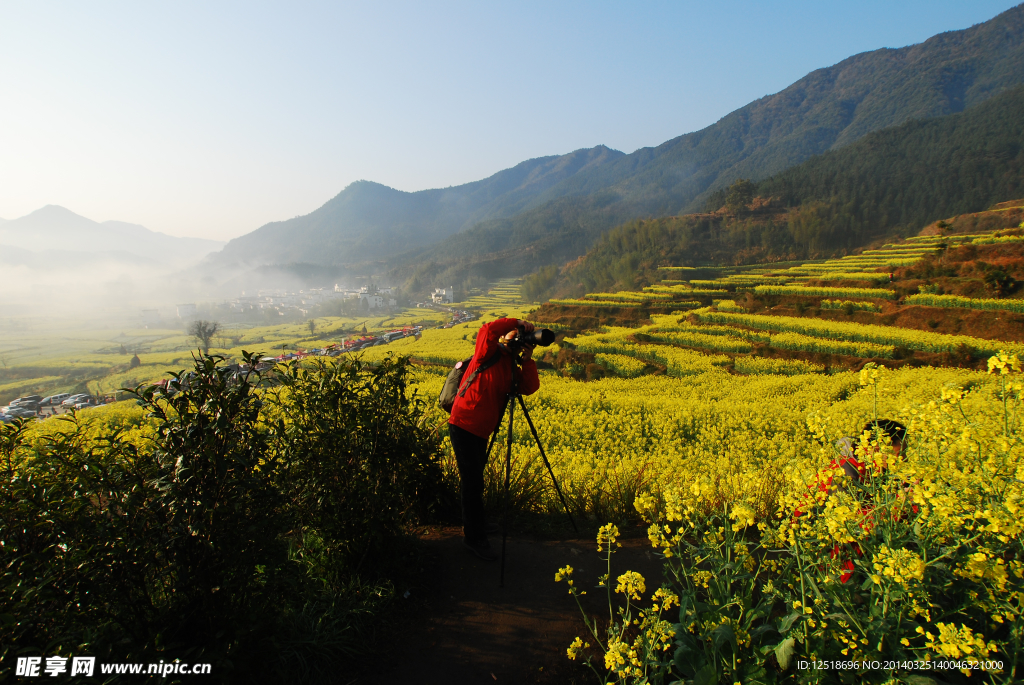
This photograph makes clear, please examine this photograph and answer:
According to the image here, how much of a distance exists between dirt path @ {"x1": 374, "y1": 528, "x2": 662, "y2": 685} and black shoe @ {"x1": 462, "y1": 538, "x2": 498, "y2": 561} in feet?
0.18

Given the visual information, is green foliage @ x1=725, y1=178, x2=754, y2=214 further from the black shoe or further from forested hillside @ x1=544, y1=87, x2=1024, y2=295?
the black shoe

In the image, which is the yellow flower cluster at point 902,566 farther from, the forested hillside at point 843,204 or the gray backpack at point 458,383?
the forested hillside at point 843,204

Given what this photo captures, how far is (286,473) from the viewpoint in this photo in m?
2.82

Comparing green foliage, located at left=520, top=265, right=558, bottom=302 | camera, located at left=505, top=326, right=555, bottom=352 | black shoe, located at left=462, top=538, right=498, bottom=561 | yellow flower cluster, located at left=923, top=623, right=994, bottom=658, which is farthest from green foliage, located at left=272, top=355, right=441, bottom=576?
green foliage, located at left=520, top=265, right=558, bottom=302

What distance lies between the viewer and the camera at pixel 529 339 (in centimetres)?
382

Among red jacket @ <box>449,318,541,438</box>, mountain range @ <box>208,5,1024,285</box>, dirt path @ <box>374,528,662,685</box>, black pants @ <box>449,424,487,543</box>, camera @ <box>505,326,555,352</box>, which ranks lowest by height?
dirt path @ <box>374,528,662,685</box>

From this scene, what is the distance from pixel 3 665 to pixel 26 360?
5912 cm

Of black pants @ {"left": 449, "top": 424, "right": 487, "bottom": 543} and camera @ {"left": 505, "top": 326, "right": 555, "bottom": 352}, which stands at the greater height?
camera @ {"left": 505, "top": 326, "right": 555, "bottom": 352}

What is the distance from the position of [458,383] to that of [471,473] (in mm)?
803

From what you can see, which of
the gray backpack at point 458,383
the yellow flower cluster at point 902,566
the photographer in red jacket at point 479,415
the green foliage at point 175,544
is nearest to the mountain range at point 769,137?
the gray backpack at point 458,383

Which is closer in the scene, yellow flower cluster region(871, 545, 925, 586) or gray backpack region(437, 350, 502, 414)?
yellow flower cluster region(871, 545, 925, 586)

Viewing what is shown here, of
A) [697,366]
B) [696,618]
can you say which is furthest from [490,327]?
[697,366]

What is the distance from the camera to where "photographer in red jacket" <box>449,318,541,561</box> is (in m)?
3.64

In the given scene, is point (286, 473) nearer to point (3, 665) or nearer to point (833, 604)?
point (3, 665)
